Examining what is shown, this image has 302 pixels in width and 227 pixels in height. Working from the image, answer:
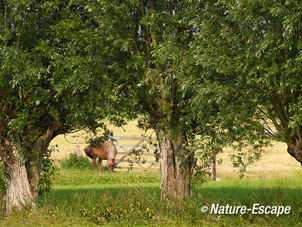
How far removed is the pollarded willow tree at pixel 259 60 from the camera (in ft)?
27.1

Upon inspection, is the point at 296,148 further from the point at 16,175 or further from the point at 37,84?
the point at 16,175

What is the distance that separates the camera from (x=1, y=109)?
38.1 feet

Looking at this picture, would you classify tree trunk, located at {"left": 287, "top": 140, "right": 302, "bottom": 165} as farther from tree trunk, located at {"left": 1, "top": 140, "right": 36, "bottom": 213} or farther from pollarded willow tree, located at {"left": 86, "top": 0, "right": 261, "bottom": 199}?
tree trunk, located at {"left": 1, "top": 140, "right": 36, "bottom": 213}

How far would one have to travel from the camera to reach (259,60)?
8.59 m

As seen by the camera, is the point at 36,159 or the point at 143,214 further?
the point at 36,159

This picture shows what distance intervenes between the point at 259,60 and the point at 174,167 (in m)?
5.07

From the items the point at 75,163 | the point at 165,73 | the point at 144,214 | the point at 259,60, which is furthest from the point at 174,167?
the point at 75,163

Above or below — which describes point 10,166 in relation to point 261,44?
below

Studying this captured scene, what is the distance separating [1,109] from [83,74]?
10.3ft

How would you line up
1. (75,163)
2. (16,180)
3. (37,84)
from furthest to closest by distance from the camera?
(75,163)
(16,180)
(37,84)

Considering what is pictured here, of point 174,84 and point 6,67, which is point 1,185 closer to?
point 6,67

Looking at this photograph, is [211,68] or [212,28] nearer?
[211,68]

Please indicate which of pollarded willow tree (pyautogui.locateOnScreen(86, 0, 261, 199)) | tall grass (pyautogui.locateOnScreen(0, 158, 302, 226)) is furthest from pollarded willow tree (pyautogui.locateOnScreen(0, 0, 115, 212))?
tall grass (pyautogui.locateOnScreen(0, 158, 302, 226))

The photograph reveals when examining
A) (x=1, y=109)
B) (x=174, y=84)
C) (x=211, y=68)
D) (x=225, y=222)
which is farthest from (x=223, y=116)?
(x=1, y=109)
